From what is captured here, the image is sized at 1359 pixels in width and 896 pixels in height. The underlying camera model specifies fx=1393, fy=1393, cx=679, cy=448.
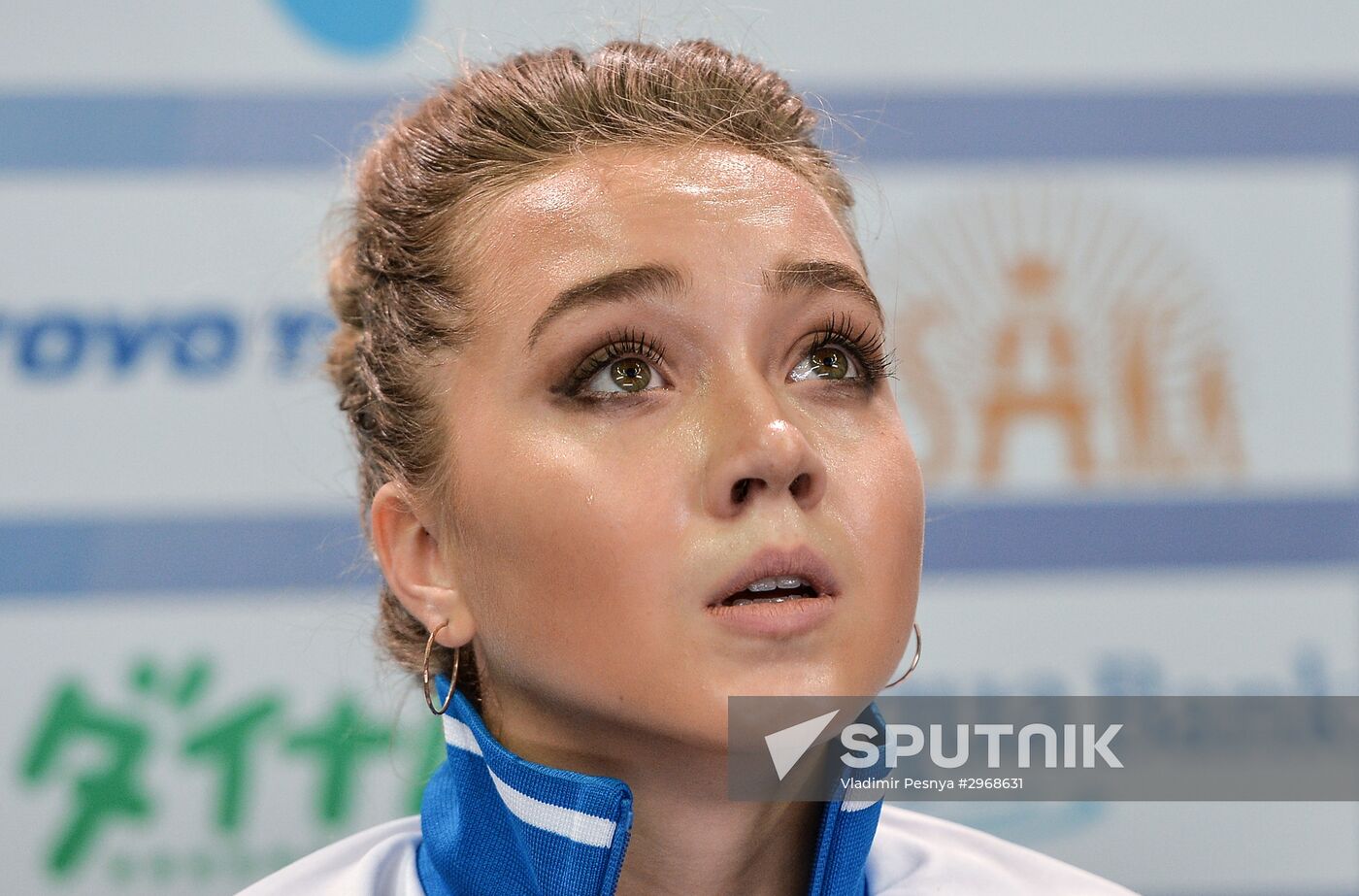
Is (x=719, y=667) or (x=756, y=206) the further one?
(x=756, y=206)

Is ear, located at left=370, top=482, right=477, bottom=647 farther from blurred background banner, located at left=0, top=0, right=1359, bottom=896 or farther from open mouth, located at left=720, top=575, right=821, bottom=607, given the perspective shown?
blurred background banner, located at left=0, top=0, right=1359, bottom=896

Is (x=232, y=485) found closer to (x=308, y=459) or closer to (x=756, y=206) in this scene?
(x=308, y=459)

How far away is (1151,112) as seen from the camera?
6.95 ft

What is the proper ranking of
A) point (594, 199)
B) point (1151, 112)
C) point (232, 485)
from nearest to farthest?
point (594, 199), point (232, 485), point (1151, 112)

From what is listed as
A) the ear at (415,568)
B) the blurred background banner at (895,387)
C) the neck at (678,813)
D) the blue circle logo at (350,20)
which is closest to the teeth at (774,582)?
the neck at (678,813)

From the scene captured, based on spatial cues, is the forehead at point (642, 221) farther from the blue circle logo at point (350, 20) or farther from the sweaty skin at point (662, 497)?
the blue circle logo at point (350, 20)

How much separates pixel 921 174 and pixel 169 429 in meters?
1.16

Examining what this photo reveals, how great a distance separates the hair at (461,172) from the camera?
1.18 metres

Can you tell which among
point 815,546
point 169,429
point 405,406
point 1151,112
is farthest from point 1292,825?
point 169,429

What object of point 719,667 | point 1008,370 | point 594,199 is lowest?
point 719,667

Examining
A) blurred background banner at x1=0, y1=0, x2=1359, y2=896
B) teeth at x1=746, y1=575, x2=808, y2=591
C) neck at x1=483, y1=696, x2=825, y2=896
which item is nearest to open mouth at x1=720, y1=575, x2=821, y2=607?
teeth at x1=746, y1=575, x2=808, y2=591

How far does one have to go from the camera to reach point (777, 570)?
3.20 feet

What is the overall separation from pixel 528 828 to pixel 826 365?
0.44 m

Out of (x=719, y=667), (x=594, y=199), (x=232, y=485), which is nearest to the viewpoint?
(x=719, y=667)
